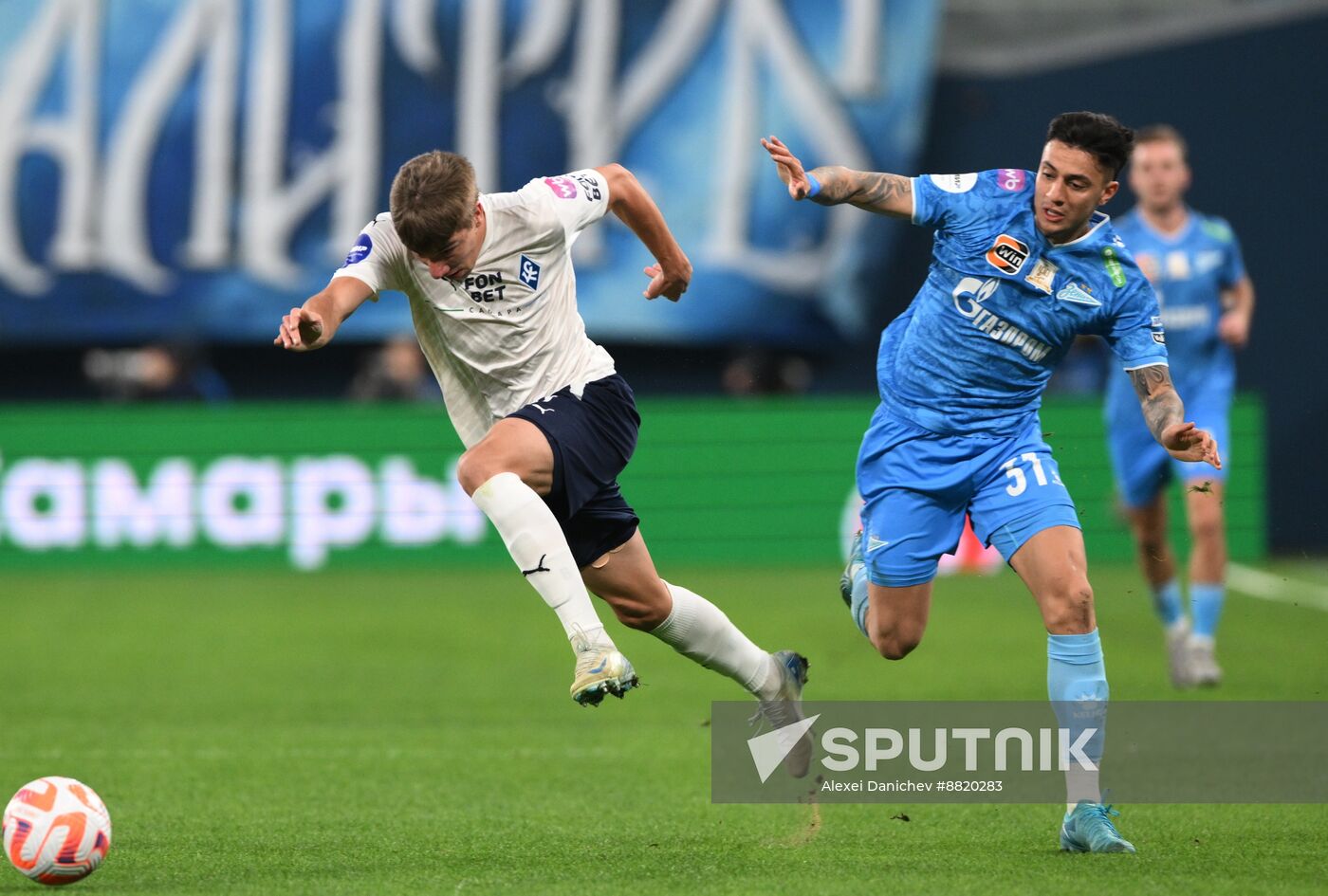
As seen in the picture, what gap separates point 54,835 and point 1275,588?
11760mm

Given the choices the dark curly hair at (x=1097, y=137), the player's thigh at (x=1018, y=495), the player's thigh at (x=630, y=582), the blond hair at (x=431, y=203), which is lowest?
the player's thigh at (x=630, y=582)

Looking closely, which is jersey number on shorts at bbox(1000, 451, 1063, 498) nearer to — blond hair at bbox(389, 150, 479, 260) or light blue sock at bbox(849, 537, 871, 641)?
light blue sock at bbox(849, 537, 871, 641)

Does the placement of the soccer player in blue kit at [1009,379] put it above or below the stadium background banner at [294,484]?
above

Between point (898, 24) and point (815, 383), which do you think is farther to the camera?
point (815, 383)

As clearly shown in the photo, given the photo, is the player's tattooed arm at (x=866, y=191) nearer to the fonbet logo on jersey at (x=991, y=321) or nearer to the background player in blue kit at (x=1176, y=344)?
the fonbet logo on jersey at (x=991, y=321)

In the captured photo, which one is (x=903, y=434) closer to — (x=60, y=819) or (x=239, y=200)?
(x=60, y=819)

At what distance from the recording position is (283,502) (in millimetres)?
16219

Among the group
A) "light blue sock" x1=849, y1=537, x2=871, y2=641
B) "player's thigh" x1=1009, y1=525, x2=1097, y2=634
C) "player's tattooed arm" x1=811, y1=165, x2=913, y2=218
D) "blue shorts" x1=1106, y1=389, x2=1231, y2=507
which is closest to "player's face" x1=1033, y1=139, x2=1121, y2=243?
"player's tattooed arm" x1=811, y1=165, x2=913, y2=218

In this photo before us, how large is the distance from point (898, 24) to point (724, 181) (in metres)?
2.20

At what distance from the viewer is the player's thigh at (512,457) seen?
595 cm

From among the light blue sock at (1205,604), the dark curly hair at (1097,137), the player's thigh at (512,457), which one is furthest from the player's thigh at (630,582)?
the light blue sock at (1205,604)

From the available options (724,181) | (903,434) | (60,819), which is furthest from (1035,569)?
(724,181)

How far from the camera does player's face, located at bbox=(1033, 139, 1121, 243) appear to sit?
19.1 ft

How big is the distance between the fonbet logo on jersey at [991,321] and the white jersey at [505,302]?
1.27m
